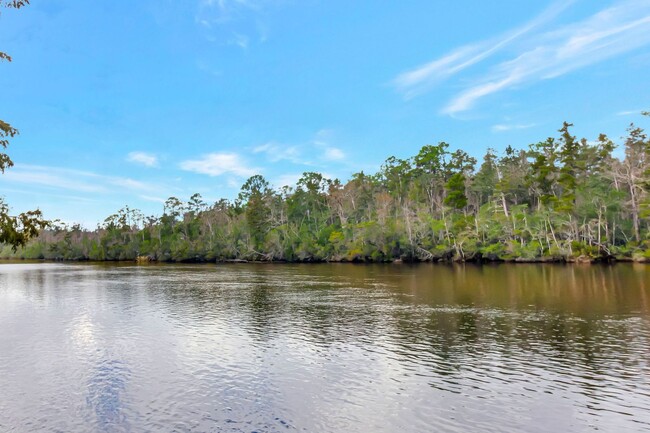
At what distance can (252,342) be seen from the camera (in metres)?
24.2

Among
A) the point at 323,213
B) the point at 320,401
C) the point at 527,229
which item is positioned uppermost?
the point at 323,213

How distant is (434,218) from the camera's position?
106938mm

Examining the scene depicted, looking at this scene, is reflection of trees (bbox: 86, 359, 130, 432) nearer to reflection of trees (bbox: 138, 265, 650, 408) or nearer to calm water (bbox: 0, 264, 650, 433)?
calm water (bbox: 0, 264, 650, 433)

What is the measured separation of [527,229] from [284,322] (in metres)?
66.7

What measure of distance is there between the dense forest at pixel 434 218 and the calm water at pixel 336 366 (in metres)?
45.7

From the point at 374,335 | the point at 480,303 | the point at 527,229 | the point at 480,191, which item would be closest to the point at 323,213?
the point at 480,191

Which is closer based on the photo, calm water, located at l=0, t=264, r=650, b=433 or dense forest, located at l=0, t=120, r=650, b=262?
calm water, located at l=0, t=264, r=650, b=433

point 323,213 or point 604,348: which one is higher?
point 323,213

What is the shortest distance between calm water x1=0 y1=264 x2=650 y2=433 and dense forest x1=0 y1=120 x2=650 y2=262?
150ft

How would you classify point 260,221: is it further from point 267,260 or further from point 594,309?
point 594,309

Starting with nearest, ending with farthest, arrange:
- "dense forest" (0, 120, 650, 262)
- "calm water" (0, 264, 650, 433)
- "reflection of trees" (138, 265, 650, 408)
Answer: "calm water" (0, 264, 650, 433), "reflection of trees" (138, 265, 650, 408), "dense forest" (0, 120, 650, 262)

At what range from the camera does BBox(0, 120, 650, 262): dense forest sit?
77.8m

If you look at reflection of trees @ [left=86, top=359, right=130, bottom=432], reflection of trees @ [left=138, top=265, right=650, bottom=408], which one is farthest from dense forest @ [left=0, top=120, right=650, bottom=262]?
reflection of trees @ [left=86, top=359, right=130, bottom=432]

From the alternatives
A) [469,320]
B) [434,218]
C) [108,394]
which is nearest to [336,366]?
[108,394]
